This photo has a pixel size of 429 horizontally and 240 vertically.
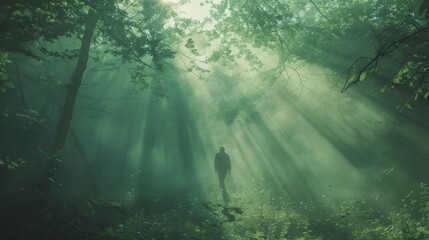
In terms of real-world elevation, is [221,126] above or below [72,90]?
above

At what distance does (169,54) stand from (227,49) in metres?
4.62

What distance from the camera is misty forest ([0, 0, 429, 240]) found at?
6.66 m

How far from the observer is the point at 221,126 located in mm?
33844

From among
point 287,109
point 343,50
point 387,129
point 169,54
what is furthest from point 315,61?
point 287,109

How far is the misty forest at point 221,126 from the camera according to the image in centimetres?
666

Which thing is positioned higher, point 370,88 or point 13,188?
point 370,88

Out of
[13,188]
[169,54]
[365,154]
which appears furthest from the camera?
[365,154]

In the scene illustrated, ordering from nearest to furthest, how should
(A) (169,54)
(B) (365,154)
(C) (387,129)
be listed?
(A) (169,54)
(C) (387,129)
(B) (365,154)

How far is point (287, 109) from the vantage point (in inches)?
1107

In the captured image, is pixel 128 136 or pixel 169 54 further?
pixel 128 136

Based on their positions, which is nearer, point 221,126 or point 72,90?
point 72,90

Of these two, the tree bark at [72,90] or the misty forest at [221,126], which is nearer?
the misty forest at [221,126]

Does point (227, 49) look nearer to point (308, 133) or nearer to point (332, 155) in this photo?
point (332, 155)

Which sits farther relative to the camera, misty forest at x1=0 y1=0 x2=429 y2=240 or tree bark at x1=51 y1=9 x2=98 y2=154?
tree bark at x1=51 y1=9 x2=98 y2=154
